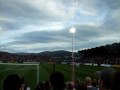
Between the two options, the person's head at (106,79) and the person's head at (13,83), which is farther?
the person's head at (13,83)

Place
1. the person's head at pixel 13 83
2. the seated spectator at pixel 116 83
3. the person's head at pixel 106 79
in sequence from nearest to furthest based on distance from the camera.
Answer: the seated spectator at pixel 116 83, the person's head at pixel 106 79, the person's head at pixel 13 83

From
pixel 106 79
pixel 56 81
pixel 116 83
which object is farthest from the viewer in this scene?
pixel 56 81

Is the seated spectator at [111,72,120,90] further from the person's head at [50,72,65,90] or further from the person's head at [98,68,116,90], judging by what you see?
the person's head at [50,72,65,90]

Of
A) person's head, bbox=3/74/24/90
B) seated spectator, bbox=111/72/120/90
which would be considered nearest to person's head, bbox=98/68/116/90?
seated spectator, bbox=111/72/120/90

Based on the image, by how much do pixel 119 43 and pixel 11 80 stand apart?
115371mm

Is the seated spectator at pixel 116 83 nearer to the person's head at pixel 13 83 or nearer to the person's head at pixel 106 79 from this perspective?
Answer: the person's head at pixel 106 79

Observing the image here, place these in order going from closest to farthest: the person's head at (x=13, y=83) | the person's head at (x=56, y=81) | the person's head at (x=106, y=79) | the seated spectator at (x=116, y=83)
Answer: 1. the seated spectator at (x=116, y=83)
2. the person's head at (x=106, y=79)
3. the person's head at (x=13, y=83)
4. the person's head at (x=56, y=81)

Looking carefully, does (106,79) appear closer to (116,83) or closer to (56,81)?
(116,83)

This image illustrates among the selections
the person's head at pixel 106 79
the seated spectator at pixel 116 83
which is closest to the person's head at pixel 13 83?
the person's head at pixel 106 79

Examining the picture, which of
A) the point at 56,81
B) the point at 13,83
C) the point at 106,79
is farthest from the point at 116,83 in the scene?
the point at 56,81

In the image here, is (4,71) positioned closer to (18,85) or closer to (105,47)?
(18,85)

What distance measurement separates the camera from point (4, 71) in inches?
1928

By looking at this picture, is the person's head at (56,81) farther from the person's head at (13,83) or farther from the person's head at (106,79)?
the person's head at (106,79)

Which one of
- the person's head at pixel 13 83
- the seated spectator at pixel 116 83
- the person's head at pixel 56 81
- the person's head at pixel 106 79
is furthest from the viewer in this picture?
the person's head at pixel 56 81
